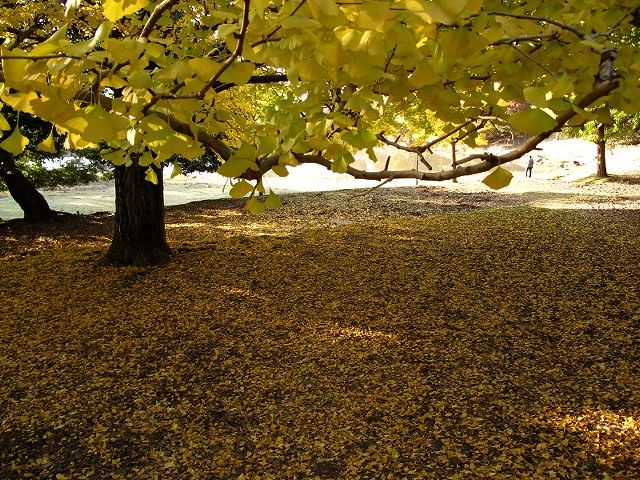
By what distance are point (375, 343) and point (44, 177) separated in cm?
1157

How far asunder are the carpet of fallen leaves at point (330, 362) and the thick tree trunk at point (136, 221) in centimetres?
29

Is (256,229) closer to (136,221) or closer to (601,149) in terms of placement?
(136,221)

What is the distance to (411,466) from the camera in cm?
303

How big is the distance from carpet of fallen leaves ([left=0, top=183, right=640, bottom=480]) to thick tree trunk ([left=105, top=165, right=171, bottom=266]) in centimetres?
29

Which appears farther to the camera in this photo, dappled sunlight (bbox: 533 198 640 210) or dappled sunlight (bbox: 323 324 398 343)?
dappled sunlight (bbox: 533 198 640 210)

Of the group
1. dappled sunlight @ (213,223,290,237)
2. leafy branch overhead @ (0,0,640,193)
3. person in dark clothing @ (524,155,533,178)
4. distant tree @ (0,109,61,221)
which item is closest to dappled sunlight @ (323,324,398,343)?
leafy branch overhead @ (0,0,640,193)

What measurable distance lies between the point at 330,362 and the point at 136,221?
13.9 feet

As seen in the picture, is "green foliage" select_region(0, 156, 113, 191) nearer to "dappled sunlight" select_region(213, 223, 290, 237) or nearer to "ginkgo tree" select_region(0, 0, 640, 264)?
"dappled sunlight" select_region(213, 223, 290, 237)

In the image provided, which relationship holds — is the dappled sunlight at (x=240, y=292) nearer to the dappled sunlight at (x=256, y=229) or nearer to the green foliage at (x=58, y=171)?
the dappled sunlight at (x=256, y=229)

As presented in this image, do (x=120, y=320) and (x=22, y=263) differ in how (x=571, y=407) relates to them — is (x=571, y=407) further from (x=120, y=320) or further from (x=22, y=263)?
(x=22, y=263)

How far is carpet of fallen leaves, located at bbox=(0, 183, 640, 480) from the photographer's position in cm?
318

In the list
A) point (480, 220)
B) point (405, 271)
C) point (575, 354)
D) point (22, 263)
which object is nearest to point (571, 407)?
point (575, 354)

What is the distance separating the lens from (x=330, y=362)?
4383 millimetres

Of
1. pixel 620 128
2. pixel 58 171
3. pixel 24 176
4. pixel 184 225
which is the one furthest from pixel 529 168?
pixel 24 176
